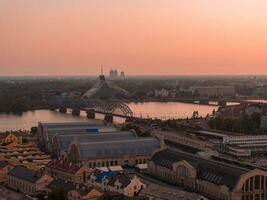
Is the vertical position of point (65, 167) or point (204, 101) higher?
point (65, 167)

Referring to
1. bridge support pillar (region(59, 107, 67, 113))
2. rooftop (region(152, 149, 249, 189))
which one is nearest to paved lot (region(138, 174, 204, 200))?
rooftop (region(152, 149, 249, 189))

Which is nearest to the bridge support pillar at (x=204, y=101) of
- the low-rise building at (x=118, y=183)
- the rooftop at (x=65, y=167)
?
the rooftop at (x=65, y=167)

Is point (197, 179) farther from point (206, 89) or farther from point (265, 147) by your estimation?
point (206, 89)

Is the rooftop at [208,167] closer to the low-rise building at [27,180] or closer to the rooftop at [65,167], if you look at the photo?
the rooftop at [65,167]

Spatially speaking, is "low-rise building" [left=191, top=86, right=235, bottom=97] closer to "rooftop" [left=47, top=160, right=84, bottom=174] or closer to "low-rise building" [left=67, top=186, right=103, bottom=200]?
"rooftop" [left=47, top=160, right=84, bottom=174]

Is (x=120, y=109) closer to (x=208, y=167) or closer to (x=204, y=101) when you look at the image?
(x=204, y=101)

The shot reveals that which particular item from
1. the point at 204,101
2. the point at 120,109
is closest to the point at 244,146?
the point at 120,109

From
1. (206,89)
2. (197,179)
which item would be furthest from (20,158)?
(206,89)

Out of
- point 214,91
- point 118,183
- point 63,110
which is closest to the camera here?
point 118,183
